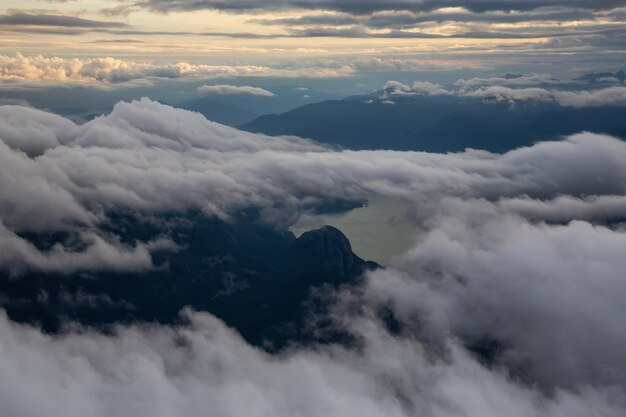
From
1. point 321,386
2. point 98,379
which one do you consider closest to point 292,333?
point 321,386

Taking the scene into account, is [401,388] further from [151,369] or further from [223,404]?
[151,369]

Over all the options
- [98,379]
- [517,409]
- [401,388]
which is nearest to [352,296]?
[401,388]

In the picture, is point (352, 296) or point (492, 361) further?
point (352, 296)

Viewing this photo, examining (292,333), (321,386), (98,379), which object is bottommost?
(292,333)

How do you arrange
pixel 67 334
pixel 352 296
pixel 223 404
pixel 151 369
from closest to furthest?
pixel 223 404, pixel 151 369, pixel 67 334, pixel 352 296

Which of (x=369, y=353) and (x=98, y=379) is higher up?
(x=98, y=379)

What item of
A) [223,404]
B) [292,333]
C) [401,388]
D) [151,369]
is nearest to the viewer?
[223,404]

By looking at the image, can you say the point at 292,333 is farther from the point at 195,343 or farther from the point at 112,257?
the point at 112,257

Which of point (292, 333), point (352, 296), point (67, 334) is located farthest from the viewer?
point (352, 296)

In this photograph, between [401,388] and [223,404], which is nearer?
[223,404]
